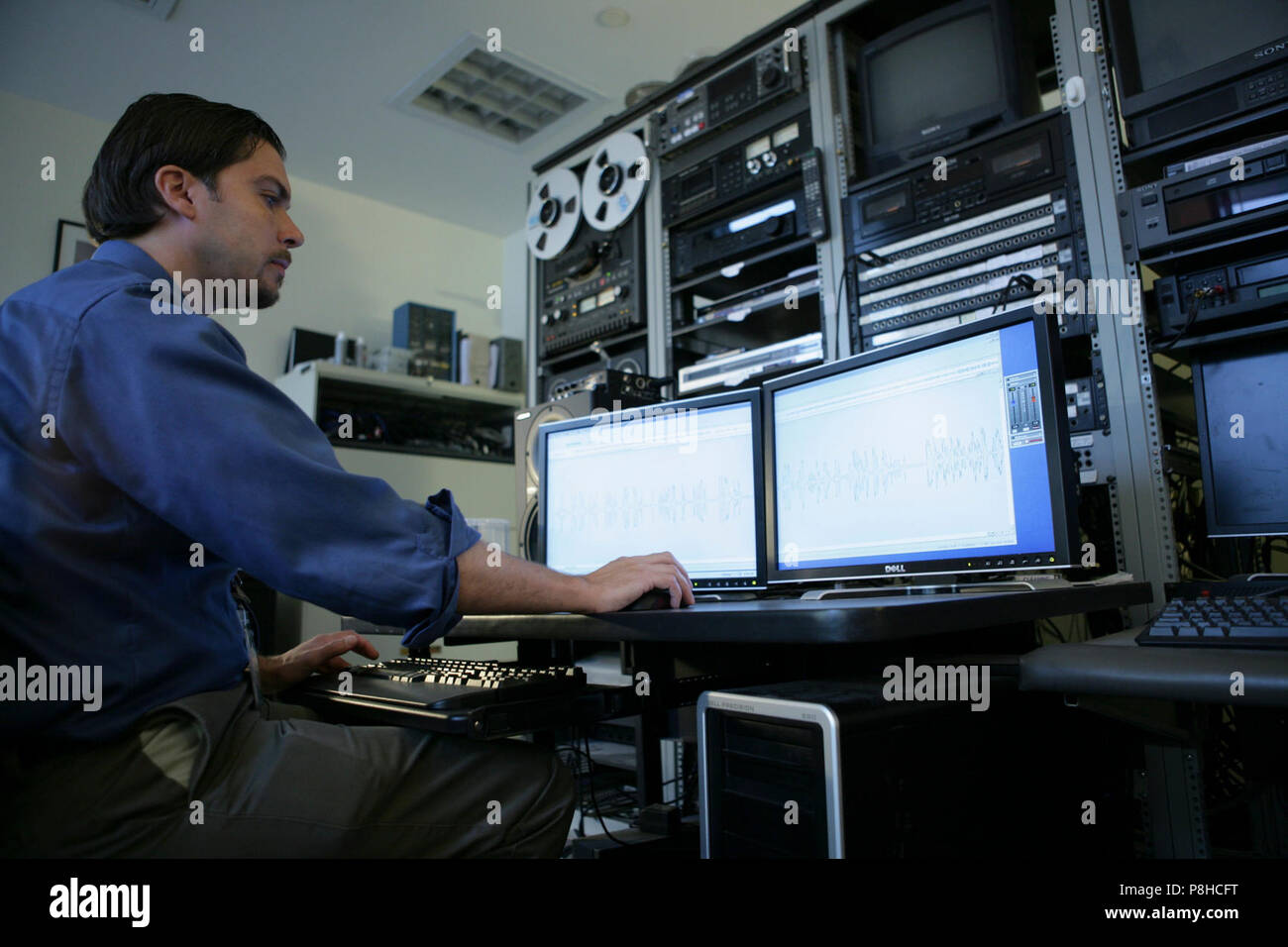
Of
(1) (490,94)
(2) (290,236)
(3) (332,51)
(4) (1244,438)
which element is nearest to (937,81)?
(4) (1244,438)

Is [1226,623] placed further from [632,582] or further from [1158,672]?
[632,582]

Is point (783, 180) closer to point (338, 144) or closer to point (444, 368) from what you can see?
point (444, 368)

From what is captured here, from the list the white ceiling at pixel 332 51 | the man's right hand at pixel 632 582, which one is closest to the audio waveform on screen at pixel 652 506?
the man's right hand at pixel 632 582

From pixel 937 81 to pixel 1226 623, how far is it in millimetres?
1524

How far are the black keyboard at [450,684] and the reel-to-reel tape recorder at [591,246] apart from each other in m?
1.56

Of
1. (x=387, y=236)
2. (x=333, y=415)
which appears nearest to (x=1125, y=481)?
(x=333, y=415)

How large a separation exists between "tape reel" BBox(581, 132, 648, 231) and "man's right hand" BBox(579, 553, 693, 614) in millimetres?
1785

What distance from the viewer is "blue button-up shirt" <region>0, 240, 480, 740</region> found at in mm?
733

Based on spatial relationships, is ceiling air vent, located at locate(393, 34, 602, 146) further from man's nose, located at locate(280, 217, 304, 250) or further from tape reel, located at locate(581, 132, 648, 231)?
man's nose, located at locate(280, 217, 304, 250)

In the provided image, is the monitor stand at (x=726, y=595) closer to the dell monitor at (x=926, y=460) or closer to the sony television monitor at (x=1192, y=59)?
the dell monitor at (x=926, y=460)

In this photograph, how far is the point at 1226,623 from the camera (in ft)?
2.59

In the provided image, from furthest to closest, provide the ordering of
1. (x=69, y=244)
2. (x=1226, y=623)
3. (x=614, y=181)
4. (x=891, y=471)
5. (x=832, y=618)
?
(x=69, y=244) < (x=614, y=181) < (x=891, y=471) < (x=1226, y=623) < (x=832, y=618)

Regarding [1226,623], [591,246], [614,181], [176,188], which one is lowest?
[1226,623]

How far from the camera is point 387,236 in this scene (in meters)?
4.37
